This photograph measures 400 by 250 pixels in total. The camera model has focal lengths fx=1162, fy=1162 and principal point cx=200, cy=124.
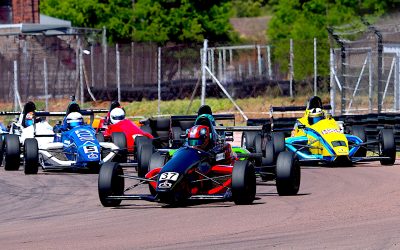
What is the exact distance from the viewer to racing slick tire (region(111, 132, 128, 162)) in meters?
22.5

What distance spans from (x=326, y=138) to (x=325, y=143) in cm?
10

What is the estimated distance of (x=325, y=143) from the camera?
2183 cm

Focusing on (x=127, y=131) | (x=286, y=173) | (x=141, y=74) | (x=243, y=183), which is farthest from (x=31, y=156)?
(x=141, y=74)

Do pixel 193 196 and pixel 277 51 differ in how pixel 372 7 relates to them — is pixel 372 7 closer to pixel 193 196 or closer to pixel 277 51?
pixel 277 51

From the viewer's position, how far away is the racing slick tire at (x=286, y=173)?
16078mm

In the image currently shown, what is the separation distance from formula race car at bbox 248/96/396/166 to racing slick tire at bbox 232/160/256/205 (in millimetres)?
5829

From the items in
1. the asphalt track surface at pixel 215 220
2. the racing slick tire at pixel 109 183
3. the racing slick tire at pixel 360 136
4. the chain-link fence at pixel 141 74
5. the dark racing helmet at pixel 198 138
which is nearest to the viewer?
the asphalt track surface at pixel 215 220

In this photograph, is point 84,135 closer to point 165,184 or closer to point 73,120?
point 73,120

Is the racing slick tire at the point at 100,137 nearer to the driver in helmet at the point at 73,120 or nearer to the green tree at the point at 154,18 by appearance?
the driver in helmet at the point at 73,120

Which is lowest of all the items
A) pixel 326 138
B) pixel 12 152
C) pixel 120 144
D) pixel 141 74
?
pixel 12 152

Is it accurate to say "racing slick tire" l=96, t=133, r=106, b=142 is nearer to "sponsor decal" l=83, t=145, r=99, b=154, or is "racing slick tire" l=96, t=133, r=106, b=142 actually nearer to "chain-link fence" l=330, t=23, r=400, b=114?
"sponsor decal" l=83, t=145, r=99, b=154

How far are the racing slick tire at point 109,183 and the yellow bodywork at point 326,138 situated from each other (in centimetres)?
702

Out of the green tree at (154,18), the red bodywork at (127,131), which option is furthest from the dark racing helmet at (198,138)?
the green tree at (154,18)

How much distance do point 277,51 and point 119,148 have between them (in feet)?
79.3
